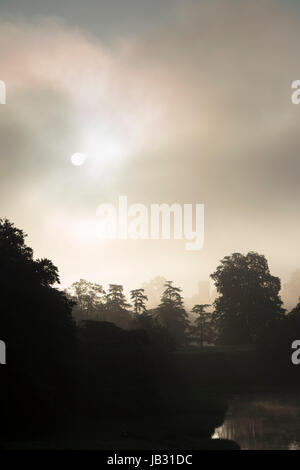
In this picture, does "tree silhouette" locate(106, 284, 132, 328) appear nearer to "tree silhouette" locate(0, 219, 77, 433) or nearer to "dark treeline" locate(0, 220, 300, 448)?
"dark treeline" locate(0, 220, 300, 448)

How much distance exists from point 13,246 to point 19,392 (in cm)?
1315

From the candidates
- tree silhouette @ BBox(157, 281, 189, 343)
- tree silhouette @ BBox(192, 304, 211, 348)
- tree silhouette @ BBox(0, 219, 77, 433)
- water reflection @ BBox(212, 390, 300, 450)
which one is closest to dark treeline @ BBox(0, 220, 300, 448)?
tree silhouette @ BBox(0, 219, 77, 433)

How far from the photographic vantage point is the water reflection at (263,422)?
29.0 meters

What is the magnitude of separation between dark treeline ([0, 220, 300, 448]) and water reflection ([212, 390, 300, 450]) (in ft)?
5.42

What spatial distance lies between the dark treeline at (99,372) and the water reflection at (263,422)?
1651 millimetres

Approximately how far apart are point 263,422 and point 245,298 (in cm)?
4295

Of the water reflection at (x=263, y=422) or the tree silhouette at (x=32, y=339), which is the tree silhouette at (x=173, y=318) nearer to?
the water reflection at (x=263, y=422)

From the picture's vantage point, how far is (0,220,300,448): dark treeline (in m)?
30.0

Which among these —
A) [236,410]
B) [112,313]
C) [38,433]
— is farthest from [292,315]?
[38,433]

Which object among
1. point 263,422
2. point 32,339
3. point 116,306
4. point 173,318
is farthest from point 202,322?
point 32,339

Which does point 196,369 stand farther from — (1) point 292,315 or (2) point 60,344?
(2) point 60,344

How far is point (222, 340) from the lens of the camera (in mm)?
75562

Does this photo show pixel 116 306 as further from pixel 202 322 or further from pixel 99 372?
pixel 99 372
